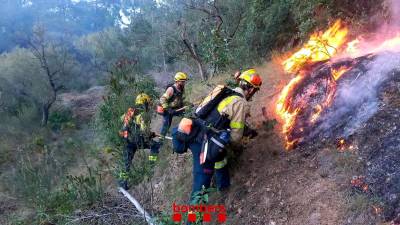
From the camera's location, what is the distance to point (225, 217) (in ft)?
17.7

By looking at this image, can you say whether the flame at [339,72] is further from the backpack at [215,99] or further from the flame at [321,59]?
the backpack at [215,99]

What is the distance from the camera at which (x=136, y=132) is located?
244 inches

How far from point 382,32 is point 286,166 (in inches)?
188

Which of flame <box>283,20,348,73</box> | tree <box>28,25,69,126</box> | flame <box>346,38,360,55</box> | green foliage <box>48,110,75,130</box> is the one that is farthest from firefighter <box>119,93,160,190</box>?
tree <box>28,25,69,126</box>

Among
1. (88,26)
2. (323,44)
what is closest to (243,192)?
(323,44)

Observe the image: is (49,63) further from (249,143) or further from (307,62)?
(249,143)

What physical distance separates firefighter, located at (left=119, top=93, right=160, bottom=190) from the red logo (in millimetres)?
1133

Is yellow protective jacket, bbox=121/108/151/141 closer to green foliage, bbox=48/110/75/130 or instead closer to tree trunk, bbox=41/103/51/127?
green foliage, bbox=48/110/75/130

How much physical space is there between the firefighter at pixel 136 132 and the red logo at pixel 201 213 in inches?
44.6

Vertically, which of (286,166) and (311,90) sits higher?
(311,90)

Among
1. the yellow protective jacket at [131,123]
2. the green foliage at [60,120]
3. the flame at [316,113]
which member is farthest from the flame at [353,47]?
the green foliage at [60,120]

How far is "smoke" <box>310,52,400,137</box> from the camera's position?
17.5 feet

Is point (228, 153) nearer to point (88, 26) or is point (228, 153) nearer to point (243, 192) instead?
point (243, 192)

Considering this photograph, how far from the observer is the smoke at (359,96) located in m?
5.34
